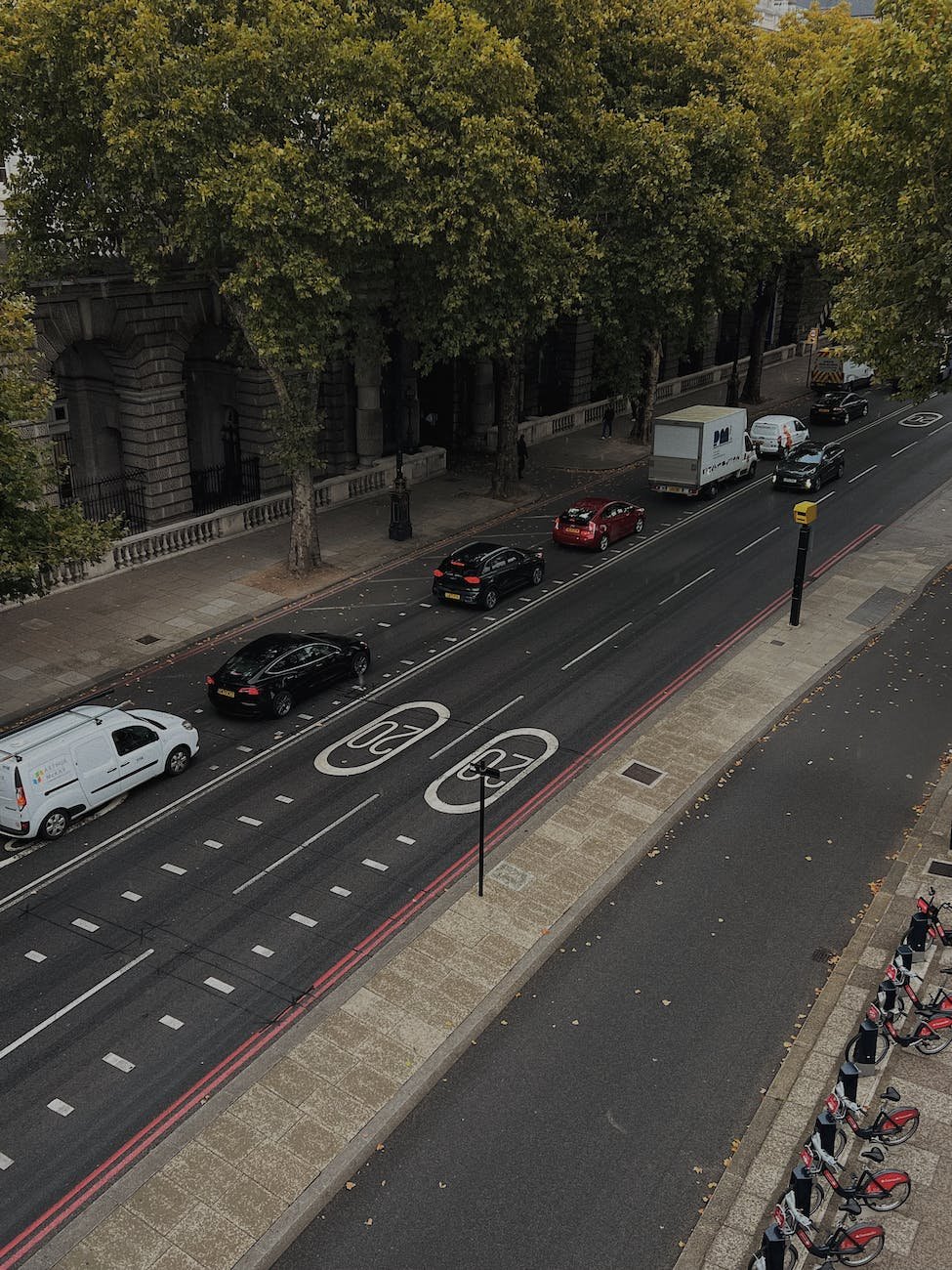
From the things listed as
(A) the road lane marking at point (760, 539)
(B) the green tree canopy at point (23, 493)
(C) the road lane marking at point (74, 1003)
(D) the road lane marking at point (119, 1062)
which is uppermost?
(B) the green tree canopy at point (23, 493)

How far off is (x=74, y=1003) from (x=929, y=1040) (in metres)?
11.5

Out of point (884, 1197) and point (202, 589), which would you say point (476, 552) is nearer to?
point (202, 589)

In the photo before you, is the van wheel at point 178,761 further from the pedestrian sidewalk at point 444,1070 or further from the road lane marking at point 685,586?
the road lane marking at point 685,586

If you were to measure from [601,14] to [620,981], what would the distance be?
30.1m

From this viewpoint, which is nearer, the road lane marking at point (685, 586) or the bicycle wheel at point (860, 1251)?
the bicycle wheel at point (860, 1251)

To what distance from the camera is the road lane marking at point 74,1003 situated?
14.4 metres

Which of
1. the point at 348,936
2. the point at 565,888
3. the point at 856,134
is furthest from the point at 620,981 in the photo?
the point at 856,134

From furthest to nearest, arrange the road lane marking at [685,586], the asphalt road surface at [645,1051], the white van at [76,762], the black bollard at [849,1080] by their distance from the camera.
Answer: the road lane marking at [685,586]
the white van at [76,762]
the black bollard at [849,1080]
the asphalt road surface at [645,1051]

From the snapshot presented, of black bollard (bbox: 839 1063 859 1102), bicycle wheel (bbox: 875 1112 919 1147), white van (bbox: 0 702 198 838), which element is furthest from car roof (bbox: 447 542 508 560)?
A: bicycle wheel (bbox: 875 1112 919 1147)

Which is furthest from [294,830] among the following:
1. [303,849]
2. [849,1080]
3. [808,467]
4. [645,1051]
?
[808,467]

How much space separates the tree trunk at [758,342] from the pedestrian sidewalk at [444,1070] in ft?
120

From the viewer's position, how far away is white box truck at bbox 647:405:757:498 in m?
39.6

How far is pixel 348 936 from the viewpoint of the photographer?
54.5 feet

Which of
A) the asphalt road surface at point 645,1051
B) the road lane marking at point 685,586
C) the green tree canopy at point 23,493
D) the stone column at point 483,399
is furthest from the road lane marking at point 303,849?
the stone column at point 483,399
